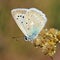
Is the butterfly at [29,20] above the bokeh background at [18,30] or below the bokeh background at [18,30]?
above

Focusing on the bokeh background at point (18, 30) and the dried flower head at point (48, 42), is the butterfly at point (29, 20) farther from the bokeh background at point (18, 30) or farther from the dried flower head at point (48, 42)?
the bokeh background at point (18, 30)

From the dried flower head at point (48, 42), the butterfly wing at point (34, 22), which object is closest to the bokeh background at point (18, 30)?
the butterfly wing at point (34, 22)

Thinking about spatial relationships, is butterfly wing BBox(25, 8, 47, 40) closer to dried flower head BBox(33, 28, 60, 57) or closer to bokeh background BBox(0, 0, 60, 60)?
dried flower head BBox(33, 28, 60, 57)

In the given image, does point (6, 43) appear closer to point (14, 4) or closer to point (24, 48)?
point (24, 48)

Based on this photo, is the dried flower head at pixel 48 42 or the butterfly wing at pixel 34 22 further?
the butterfly wing at pixel 34 22

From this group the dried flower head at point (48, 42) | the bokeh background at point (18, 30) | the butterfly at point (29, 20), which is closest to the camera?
the dried flower head at point (48, 42)

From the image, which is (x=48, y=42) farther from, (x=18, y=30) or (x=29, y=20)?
(x=18, y=30)
